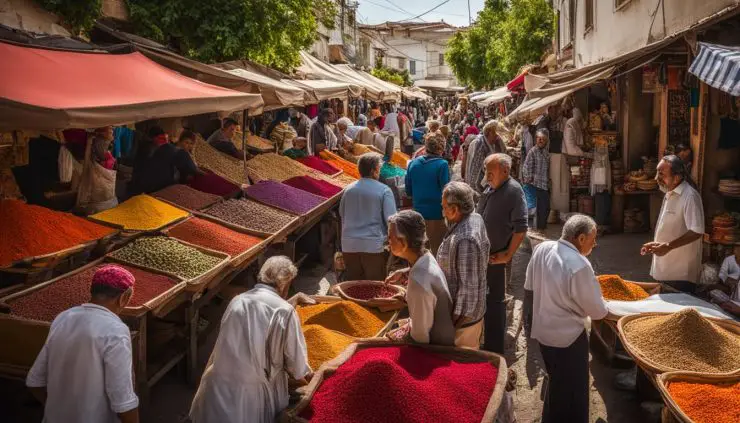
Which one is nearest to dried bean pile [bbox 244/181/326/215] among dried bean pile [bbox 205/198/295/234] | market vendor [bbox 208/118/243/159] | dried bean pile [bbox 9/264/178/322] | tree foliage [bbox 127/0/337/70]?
dried bean pile [bbox 205/198/295/234]

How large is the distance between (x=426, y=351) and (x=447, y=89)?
43.8m

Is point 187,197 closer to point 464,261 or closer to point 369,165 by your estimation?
point 369,165

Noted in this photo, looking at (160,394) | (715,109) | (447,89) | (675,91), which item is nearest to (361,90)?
(675,91)

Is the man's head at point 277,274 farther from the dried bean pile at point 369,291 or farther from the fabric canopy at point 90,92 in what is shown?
the fabric canopy at point 90,92

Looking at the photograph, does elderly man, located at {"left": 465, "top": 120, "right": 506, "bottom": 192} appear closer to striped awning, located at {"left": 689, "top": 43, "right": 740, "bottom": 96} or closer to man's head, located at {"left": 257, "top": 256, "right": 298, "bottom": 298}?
striped awning, located at {"left": 689, "top": 43, "right": 740, "bottom": 96}

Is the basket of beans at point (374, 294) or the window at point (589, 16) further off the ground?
the window at point (589, 16)

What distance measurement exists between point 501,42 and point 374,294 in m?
23.8

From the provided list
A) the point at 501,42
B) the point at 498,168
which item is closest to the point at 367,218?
the point at 498,168

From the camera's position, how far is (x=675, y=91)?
8.74 meters

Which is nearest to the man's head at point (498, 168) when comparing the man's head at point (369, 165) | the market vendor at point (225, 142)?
the man's head at point (369, 165)

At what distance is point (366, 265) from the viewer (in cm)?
606

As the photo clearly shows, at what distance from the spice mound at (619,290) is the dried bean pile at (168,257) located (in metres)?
3.23

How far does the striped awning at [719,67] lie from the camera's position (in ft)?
15.3

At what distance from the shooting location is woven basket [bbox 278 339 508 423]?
321 cm
